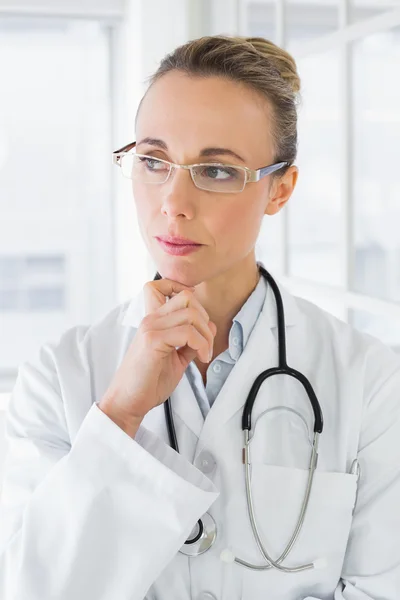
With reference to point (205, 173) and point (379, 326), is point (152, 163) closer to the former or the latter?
point (205, 173)

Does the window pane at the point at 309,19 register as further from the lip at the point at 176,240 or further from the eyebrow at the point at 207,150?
the lip at the point at 176,240

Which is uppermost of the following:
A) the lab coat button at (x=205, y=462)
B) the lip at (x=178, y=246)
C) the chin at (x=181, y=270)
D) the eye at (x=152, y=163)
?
the eye at (x=152, y=163)

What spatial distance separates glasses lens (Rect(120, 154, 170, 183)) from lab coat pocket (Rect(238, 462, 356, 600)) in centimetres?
48

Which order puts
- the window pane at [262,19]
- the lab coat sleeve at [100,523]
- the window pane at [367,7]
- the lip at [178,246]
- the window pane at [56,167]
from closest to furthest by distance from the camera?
the lab coat sleeve at [100,523]
the lip at [178,246]
the window pane at [367,7]
the window pane at [262,19]
the window pane at [56,167]

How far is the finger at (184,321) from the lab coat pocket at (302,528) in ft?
0.83

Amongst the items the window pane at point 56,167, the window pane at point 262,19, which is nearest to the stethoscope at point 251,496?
the window pane at point 262,19

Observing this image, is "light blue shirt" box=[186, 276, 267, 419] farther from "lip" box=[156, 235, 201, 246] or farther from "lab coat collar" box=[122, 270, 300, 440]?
"lip" box=[156, 235, 201, 246]

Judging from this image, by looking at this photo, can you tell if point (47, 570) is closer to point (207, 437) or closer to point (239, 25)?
point (207, 437)

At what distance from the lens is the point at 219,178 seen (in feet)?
3.80

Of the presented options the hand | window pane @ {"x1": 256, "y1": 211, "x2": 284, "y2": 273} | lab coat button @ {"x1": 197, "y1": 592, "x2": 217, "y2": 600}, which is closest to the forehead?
the hand

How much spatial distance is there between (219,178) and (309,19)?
0.82m

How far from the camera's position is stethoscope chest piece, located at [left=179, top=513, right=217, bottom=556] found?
3.73ft

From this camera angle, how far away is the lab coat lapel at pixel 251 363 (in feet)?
3.94

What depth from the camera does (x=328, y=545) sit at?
1.18m
